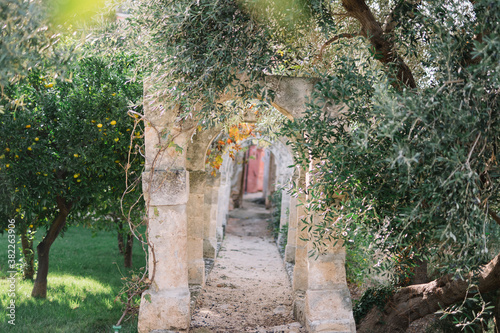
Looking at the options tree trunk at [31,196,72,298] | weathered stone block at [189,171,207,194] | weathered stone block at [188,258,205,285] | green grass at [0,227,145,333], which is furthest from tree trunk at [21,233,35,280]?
weathered stone block at [189,171,207,194]

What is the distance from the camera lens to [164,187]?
491cm

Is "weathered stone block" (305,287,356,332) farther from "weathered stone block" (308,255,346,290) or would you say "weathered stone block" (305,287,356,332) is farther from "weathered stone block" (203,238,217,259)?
"weathered stone block" (203,238,217,259)

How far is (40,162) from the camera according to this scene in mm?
6129

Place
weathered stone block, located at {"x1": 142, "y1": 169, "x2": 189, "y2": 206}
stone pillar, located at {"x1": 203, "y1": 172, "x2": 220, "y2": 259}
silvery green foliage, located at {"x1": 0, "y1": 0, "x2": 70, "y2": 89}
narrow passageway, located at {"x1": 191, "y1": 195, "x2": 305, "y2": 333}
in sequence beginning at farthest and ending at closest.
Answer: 1. stone pillar, located at {"x1": 203, "y1": 172, "x2": 220, "y2": 259}
2. narrow passageway, located at {"x1": 191, "y1": 195, "x2": 305, "y2": 333}
3. weathered stone block, located at {"x1": 142, "y1": 169, "x2": 189, "y2": 206}
4. silvery green foliage, located at {"x1": 0, "y1": 0, "x2": 70, "y2": 89}

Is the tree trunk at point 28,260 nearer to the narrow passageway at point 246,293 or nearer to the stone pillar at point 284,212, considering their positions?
the narrow passageway at point 246,293

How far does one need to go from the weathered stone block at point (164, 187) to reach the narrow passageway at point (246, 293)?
1748 millimetres

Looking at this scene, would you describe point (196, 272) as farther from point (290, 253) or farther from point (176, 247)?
point (290, 253)

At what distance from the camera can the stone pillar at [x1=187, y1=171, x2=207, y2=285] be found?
7.66 metres

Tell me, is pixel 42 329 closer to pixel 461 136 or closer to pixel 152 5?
pixel 152 5

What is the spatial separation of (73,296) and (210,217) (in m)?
5.29

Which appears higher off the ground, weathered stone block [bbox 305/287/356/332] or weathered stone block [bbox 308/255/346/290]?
weathered stone block [bbox 308/255/346/290]

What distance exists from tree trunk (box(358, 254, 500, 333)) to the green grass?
305 centimetres

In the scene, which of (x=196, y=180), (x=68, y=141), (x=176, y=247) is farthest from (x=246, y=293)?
(x=68, y=141)

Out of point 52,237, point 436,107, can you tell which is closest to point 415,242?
point 436,107
